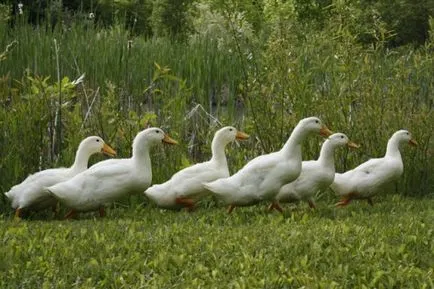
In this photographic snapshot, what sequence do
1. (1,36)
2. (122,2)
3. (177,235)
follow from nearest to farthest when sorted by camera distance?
(177,235) → (1,36) → (122,2)

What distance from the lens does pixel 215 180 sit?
7.68 metres

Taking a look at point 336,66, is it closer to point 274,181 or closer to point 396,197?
point 396,197

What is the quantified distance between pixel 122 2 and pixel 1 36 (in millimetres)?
18342

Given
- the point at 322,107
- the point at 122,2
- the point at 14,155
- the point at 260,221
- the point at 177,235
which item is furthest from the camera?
Answer: the point at 122,2

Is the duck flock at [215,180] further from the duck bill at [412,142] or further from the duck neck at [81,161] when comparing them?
the duck bill at [412,142]

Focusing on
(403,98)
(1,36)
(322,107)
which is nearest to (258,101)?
(322,107)

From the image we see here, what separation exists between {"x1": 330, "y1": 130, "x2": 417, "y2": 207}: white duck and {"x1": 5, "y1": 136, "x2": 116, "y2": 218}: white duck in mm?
1999

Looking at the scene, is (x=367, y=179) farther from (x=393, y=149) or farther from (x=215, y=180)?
(x=215, y=180)

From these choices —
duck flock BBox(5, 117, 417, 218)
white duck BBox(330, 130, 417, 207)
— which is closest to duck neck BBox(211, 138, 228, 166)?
duck flock BBox(5, 117, 417, 218)

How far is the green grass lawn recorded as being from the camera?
5.21 m

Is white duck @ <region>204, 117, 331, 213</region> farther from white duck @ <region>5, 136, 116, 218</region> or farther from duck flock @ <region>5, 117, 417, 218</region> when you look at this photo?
white duck @ <region>5, 136, 116, 218</region>

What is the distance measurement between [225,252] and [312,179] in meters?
1.98

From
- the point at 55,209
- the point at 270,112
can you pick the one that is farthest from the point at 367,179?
the point at 55,209

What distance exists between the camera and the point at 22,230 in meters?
6.59
